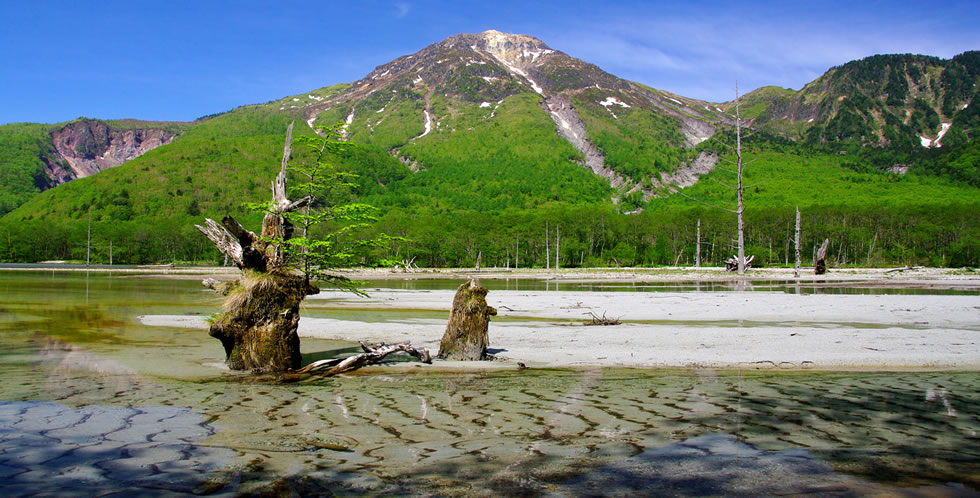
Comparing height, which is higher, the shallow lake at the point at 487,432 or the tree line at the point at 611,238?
the tree line at the point at 611,238

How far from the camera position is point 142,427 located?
7797 millimetres

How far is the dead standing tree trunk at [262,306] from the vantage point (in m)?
11.7

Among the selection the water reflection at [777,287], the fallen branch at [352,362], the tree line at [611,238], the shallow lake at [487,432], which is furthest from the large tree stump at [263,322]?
the tree line at [611,238]

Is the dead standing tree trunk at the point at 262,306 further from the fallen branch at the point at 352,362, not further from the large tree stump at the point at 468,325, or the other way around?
the large tree stump at the point at 468,325

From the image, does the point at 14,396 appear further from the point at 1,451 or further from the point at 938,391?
the point at 938,391

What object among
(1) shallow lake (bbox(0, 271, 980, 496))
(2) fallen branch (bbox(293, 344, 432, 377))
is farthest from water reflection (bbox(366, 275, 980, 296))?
(1) shallow lake (bbox(0, 271, 980, 496))

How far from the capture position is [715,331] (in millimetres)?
17672

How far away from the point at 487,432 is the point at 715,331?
12279 mm

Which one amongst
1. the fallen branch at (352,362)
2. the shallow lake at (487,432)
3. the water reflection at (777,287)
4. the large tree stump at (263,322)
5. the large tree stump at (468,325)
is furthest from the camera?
the water reflection at (777,287)

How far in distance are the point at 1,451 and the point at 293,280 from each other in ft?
19.1

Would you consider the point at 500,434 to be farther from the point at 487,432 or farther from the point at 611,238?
the point at 611,238

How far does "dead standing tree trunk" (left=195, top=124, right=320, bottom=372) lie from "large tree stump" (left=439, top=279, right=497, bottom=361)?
3.37 metres

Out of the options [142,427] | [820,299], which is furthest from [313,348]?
[820,299]

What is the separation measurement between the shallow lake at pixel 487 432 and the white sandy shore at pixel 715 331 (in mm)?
1260
